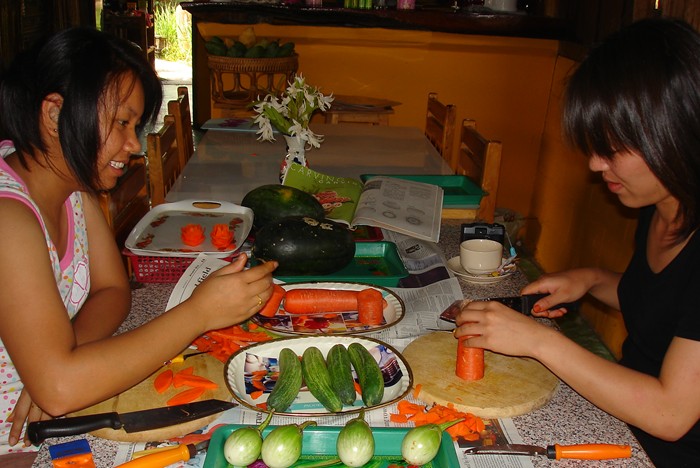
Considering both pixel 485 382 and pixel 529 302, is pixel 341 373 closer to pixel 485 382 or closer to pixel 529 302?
pixel 485 382

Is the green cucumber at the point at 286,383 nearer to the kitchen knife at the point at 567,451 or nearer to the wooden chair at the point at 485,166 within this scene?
the kitchen knife at the point at 567,451

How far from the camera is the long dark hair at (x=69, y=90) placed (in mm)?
1174

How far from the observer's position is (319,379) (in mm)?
1178

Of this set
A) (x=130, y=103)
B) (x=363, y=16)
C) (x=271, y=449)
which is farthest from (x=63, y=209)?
(x=363, y=16)

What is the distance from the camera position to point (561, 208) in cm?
452

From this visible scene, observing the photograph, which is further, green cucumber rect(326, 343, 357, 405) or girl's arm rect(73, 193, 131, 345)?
girl's arm rect(73, 193, 131, 345)

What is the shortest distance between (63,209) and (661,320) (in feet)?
4.46

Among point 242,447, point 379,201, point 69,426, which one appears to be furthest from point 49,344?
point 379,201

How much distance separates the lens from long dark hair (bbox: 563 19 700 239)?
1120mm

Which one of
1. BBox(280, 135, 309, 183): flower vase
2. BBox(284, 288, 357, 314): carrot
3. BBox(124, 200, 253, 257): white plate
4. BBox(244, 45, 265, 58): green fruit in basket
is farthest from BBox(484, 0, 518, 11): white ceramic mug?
BBox(284, 288, 357, 314): carrot

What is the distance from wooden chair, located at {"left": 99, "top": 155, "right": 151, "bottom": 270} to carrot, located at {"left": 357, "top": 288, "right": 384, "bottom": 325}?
2.49ft

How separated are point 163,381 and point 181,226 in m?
0.80

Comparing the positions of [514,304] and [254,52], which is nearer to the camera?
[514,304]

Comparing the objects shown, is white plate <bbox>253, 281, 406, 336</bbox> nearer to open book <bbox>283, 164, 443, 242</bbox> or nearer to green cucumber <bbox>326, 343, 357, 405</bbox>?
green cucumber <bbox>326, 343, 357, 405</bbox>
